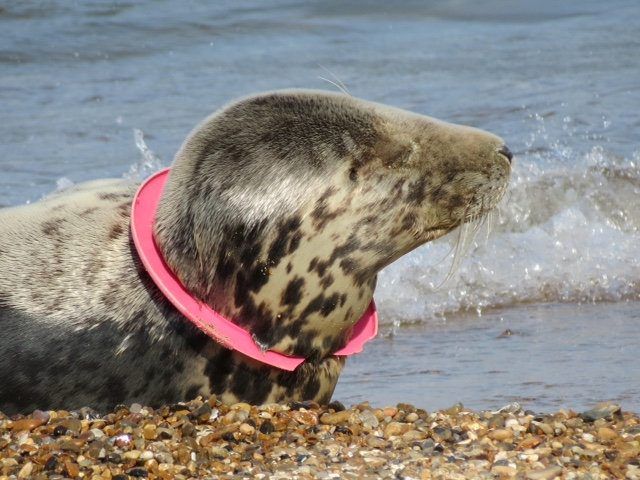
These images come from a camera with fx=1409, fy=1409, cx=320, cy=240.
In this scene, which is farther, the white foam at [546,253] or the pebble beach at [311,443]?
the white foam at [546,253]

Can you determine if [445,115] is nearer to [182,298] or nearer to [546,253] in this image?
[546,253]

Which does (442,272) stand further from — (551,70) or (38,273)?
(551,70)

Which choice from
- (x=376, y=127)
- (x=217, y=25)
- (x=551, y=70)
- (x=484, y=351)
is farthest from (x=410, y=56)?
(x=376, y=127)

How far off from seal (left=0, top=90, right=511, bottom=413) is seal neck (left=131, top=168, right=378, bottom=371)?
0.08 ft

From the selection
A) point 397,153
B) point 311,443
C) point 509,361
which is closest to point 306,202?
point 397,153

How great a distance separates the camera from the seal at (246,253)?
12.5 feet

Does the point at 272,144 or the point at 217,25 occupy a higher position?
the point at 272,144

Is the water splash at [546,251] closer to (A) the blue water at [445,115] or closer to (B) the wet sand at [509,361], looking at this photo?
(A) the blue water at [445,115]

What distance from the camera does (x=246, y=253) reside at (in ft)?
12.5

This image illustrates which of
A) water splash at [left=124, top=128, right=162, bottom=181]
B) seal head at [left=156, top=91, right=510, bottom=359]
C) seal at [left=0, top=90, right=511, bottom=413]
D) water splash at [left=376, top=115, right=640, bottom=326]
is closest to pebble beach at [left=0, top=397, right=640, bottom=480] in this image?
seal at [left=0, top=90, right=511, bottom=413]

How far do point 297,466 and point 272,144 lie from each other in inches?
34.6

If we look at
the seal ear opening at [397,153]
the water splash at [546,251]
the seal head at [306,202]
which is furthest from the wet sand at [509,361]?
the seal ear opening at [397,153]

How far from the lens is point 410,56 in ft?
41.3

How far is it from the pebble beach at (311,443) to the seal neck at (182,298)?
15cm
